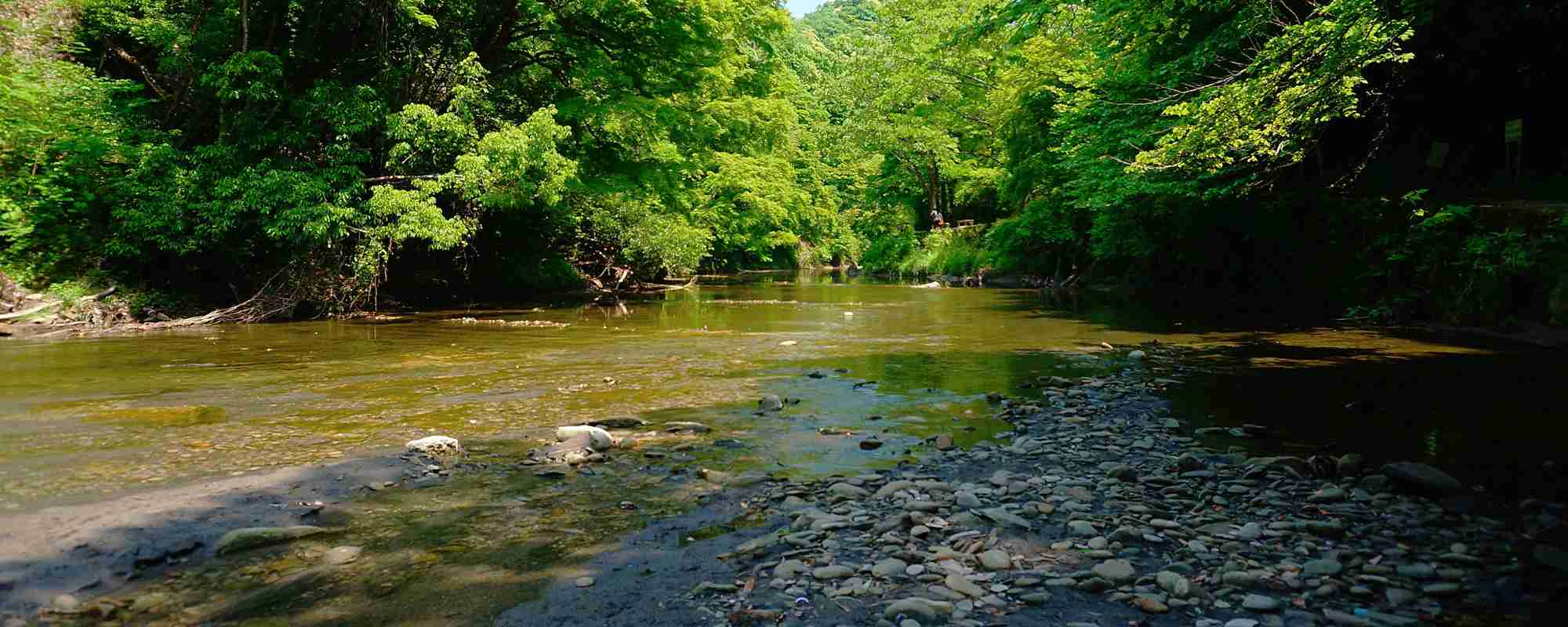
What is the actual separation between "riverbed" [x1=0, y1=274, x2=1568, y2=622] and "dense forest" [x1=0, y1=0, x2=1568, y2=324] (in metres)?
1.82

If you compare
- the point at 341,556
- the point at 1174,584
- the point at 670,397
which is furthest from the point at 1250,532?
the point at 670,397

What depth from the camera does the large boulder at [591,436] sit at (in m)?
5.61

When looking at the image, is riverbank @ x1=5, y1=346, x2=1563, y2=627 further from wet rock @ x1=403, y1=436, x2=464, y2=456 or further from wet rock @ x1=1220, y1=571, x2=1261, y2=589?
wet rock @ x1=403, y1=436, x2=464, y2=456

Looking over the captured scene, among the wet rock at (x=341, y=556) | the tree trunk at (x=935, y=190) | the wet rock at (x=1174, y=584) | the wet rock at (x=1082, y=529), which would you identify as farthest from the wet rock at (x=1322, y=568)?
the tree trunk at (x=935, y=190)

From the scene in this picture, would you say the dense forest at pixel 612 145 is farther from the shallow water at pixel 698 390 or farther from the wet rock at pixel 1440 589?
the wet rock at pixel 1440 589

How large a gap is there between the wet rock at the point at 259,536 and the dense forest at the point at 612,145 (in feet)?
31.6

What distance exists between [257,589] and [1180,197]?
18.4 m

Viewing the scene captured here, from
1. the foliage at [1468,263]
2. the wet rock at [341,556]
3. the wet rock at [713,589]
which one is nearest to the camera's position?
the wet rock at [713,589]

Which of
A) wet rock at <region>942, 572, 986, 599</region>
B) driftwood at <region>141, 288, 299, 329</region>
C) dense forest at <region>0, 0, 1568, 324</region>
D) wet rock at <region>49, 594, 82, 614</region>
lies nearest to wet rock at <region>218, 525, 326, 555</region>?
wet rock at <region>49, 594, 82, 614</region>

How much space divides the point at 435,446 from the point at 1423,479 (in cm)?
573

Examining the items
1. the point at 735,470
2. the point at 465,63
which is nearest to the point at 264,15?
the point at 465,63

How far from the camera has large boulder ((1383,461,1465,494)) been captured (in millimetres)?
4273

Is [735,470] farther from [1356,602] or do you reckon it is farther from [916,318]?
[916,318]

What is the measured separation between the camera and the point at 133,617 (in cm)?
309
